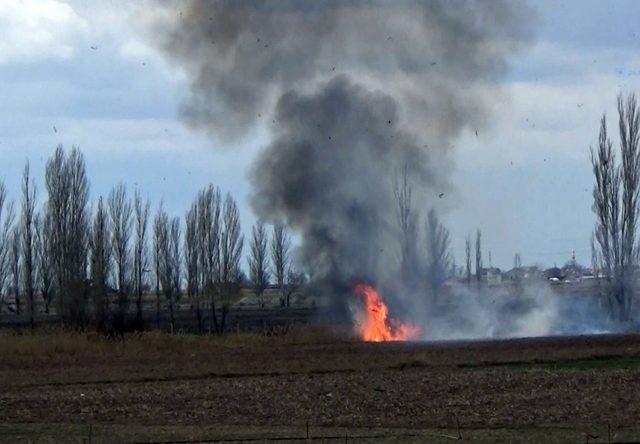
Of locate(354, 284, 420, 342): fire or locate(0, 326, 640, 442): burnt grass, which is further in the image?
locate(354, 284, 420, 342): fire

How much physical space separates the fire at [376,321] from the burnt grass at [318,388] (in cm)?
980

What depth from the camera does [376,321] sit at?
6888 cm

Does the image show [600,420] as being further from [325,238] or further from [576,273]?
[576,273]

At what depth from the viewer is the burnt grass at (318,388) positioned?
26719 mm

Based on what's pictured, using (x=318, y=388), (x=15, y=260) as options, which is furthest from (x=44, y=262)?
(x=318, y=388)

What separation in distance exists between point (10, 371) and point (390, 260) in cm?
3083

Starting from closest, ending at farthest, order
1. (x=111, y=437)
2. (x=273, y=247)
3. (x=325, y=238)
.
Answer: (x=111, y=437), (x=325, y=238), (x=273, y=247)

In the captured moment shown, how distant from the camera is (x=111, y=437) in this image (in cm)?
2450

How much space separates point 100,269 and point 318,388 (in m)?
42.5

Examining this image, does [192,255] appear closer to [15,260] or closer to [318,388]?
[15,260]

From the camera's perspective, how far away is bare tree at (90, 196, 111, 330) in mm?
70375

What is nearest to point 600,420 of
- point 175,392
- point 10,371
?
point 175,392

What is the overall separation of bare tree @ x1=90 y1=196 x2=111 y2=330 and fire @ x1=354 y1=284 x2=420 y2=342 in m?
13.9

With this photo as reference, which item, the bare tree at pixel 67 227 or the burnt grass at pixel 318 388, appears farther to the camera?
the bare tree at pixel 67 227
